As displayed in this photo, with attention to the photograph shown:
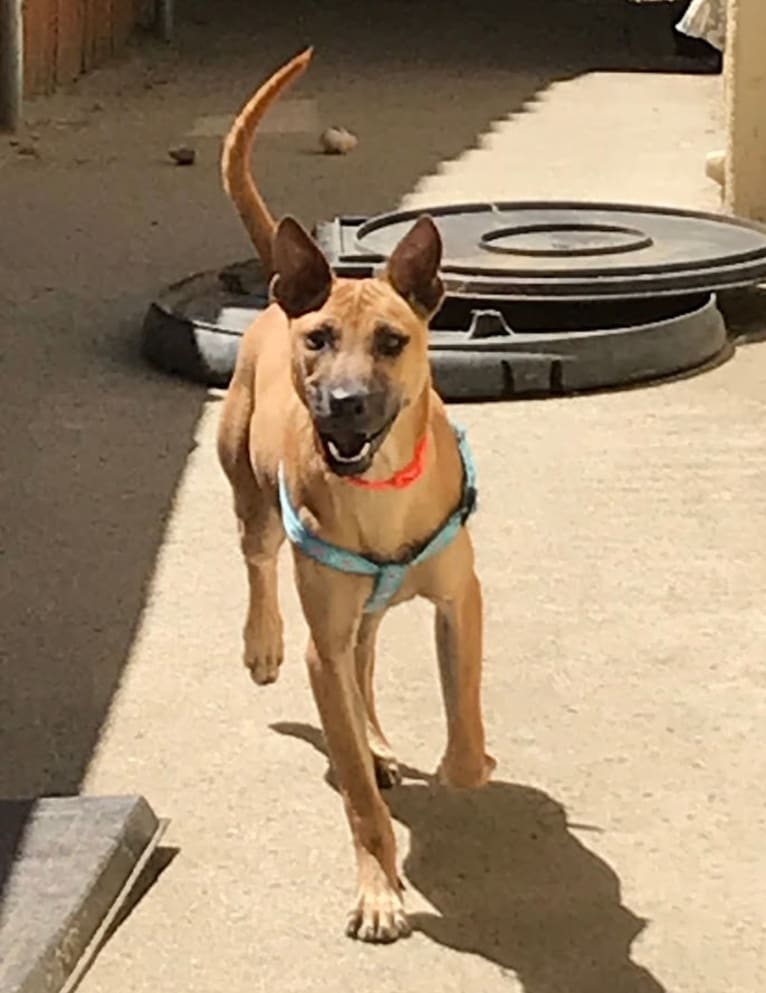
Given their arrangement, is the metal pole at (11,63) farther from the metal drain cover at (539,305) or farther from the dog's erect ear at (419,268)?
the dog's erect ear at (419,268)

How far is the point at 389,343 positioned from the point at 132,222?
5236 millimetres

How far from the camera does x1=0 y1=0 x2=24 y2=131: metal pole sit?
31.7 ft

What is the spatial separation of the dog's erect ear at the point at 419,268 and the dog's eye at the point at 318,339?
0.15 m

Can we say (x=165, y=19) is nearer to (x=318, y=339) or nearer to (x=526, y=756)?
(x=526, y=756)

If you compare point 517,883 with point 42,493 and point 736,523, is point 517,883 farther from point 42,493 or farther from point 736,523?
point 42,493

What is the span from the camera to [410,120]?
1042cm

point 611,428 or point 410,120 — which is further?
point 410,120

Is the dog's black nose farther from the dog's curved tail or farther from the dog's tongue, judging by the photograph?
the dog's curved tail

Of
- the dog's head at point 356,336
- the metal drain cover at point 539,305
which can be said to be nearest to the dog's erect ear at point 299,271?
the dog's head at point 356,336

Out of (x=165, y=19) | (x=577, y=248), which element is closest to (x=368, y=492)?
(x=577, y=248)

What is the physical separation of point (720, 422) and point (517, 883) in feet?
8.12

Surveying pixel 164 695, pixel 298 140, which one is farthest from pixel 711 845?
pixel 298 140

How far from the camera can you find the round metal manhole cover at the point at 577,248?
592 cm

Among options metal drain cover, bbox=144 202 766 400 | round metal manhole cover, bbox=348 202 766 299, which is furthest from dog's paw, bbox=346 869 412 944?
round metal manhole cover, bbox=348 202 766 299
